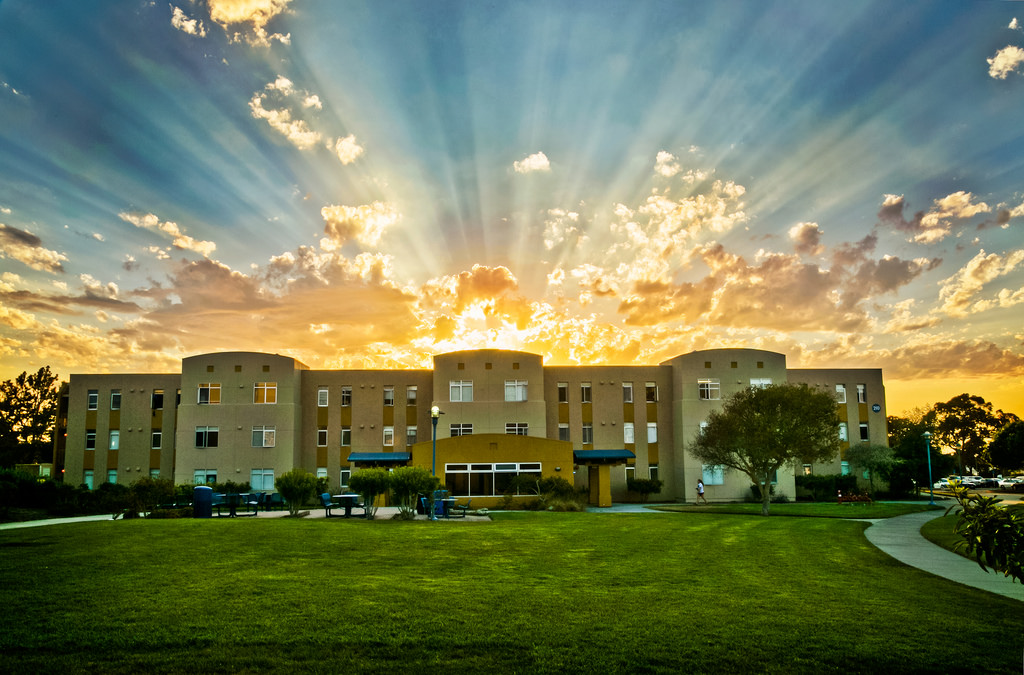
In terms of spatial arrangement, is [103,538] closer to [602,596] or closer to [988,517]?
[602,596]

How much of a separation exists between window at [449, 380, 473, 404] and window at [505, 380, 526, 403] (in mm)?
2621

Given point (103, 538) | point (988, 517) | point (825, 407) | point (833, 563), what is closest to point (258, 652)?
point (988, 517)

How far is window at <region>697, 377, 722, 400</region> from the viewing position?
51.0 meters

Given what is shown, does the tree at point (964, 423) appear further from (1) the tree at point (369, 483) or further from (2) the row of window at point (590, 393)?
(1) the tree at point (369, 483)

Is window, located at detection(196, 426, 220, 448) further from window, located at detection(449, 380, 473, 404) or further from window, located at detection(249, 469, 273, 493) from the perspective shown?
window, located at detection(449, 380, 473, 404)

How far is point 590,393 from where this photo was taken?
173 ft

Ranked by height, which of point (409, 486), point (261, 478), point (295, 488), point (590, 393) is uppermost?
point (590, 393)

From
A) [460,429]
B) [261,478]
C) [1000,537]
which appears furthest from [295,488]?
[261,478]

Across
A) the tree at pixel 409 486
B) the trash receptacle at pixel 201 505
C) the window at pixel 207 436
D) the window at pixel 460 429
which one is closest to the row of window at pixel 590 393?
the window at pixel 460 429

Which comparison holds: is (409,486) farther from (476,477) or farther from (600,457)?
(600,457)

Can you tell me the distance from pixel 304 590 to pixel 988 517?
8.65 meters

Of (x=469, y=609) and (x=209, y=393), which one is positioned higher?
(x=209, y=393)

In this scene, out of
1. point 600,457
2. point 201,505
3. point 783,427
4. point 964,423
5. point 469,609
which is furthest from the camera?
point 964,423

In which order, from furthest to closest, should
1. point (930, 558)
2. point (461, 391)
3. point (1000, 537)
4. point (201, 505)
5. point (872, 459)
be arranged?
point (872, 459) < point (461, 391) < point (201, 505) < point (930, 558) < point (1000, 537)
